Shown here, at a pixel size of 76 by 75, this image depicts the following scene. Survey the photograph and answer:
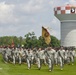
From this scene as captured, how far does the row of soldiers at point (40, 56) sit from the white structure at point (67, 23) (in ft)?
123

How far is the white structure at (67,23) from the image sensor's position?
82250 millimetres

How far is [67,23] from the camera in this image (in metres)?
83.4

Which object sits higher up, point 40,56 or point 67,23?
point 67,23

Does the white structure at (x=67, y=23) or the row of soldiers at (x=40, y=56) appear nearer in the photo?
the row of soldiers at (x=40, y=56)

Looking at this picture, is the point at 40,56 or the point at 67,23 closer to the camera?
the point at 40,56

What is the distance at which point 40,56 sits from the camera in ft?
110

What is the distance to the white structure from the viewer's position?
8225 cm

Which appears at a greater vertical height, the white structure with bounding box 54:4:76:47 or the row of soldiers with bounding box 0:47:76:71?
the white structure with bounding box 54:4:76:47

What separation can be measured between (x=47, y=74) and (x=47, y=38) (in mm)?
13652

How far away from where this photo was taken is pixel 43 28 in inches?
1679

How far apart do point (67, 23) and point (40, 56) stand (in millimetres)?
50341

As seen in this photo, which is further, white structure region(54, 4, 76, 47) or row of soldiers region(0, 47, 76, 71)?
white structure region(54, 4, 76, 47)

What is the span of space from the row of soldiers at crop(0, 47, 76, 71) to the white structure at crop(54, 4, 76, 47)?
3753 cm

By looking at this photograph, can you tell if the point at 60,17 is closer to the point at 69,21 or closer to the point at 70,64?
the point at 69,21
